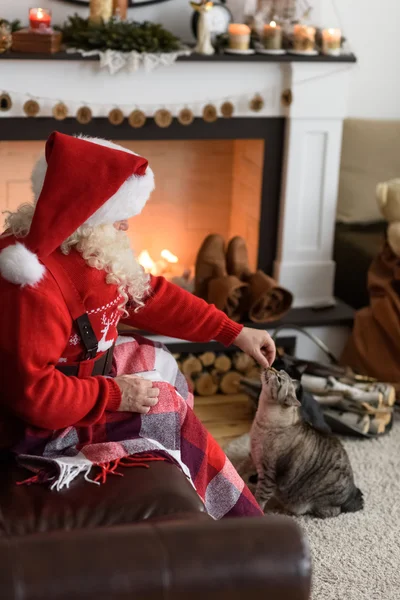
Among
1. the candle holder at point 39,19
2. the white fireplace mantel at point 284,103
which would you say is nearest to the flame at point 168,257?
the white fireplace mantel at point 284,103

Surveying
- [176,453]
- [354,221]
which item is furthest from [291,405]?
[354,221]

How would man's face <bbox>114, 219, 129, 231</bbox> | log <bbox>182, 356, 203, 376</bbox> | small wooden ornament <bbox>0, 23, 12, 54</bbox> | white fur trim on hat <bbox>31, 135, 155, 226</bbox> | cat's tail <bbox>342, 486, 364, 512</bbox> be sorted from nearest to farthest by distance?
white fur trim on hat <bbox>31, 135, 155, 226</bbox>, man's face <bbox>114, 219, 129, 231</bbox>, cat's tail <bbox>342, 486, 364, 512</bbox>, small wooden ornament <bbox>0, 23, 12, 54</bbox>, log <bbox>182, 356, 203, 376</bbox>

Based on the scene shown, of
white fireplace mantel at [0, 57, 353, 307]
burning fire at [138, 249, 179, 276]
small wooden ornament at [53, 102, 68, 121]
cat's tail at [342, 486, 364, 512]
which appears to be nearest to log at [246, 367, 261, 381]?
white fireplace mantel at [0, 57, 353, 307]

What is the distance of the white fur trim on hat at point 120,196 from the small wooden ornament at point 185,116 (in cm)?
119

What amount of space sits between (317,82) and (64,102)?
911mm

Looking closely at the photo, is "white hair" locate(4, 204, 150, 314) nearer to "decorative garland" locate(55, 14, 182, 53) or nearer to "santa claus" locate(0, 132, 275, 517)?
"santa claus" locate(0, 132, 275, 517)

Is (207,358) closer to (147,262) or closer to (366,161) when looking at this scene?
(147,262)

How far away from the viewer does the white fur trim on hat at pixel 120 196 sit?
173 cm

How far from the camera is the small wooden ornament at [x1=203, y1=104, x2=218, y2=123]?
2985mm

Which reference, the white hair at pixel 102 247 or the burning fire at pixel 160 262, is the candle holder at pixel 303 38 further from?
the white hair at pixel 102 247

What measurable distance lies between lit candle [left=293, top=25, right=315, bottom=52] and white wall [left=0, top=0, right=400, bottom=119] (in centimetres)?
27

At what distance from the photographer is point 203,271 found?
311cm

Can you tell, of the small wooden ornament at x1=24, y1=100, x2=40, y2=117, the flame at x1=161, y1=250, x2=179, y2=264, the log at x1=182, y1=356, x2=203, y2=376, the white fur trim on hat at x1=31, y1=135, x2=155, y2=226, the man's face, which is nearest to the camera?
the white fur trim on hat at x1=31, y1=135, x2=155, y2=226

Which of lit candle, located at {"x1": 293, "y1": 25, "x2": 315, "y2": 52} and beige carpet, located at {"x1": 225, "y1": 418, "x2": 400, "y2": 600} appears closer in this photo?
beige carpet, located at {"x1": 225, "y1": 418, "x2": 400, "y2": 600}
